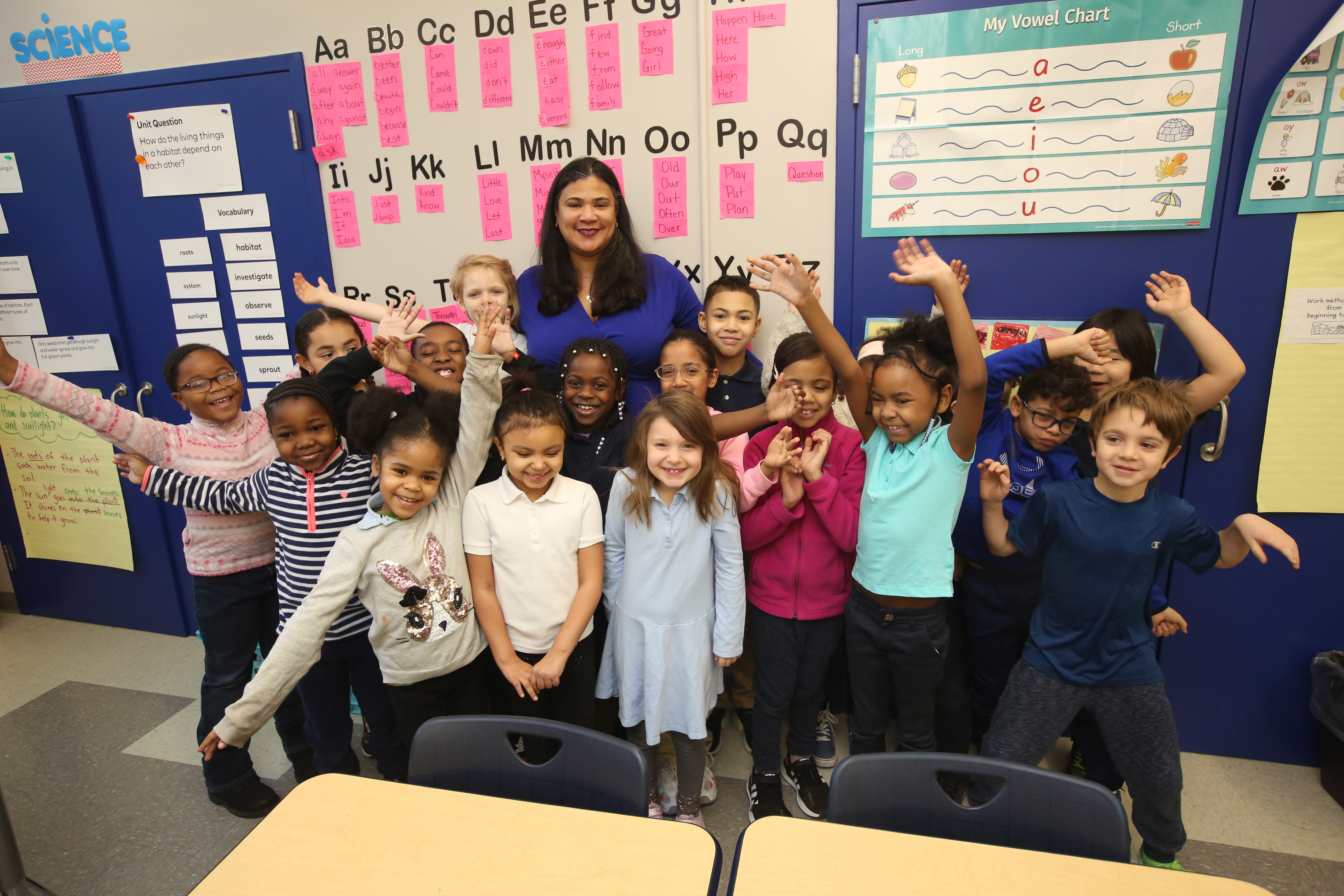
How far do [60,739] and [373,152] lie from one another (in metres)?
2.38

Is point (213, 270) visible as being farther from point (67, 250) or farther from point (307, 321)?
point (307, 321)

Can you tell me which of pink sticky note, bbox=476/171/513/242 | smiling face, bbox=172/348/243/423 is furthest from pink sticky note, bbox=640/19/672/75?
smiling face, bbox=172/348/243/423

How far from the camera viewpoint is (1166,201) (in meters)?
1.86

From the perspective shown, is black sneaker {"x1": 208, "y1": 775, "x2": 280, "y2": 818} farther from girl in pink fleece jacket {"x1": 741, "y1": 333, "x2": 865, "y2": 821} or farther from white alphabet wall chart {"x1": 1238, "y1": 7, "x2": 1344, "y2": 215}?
white alphabet wall chart {"x1": 1238, "y1": 7, "x2": 1344, "y2": 215}

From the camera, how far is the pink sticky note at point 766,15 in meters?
2.00

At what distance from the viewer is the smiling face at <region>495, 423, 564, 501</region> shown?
5.08 feet

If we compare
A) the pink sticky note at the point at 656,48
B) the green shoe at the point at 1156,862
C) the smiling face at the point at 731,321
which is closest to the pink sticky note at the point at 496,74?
the pink sticky note at the point at 656,48

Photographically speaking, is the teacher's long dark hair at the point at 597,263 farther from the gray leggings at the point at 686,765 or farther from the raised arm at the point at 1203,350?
the raised arm at the point at 1203,350

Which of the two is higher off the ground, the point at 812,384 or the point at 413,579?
the point at 812,384

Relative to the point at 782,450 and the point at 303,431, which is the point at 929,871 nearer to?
the point at 782,450

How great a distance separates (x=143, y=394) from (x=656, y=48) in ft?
8.62

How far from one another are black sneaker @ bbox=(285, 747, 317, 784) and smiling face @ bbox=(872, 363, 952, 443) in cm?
202

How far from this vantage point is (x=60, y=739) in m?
2.32

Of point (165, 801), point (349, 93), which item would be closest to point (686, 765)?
point (165, 801)
